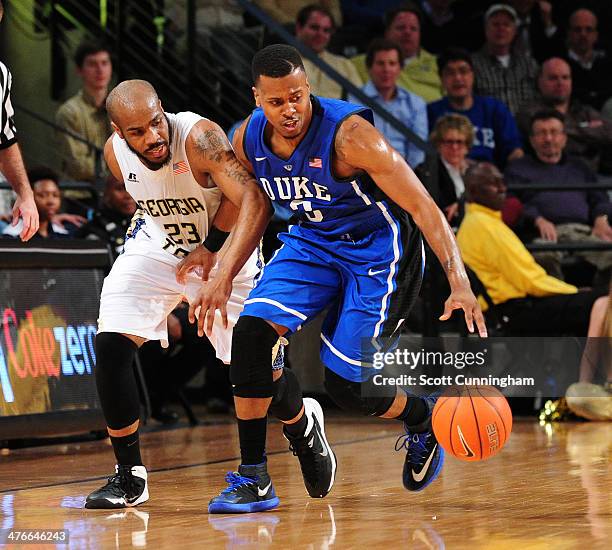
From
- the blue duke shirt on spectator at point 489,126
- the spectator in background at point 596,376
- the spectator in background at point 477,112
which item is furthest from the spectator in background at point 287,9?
the spectator in background at point 596,376

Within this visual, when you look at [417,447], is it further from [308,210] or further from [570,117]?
[570,117]

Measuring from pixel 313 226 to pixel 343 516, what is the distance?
3.82 feet

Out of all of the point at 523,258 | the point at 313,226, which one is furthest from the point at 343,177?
the point at 523,258

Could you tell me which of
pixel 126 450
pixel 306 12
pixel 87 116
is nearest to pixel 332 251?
pixel 126 450

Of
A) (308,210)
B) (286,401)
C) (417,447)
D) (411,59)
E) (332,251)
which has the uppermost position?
(411,59)

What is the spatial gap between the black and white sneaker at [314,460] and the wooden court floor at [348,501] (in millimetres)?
70

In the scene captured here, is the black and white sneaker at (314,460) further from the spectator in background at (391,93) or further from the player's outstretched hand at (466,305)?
the spectator in background at (391,93)

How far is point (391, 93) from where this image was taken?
10.1 m

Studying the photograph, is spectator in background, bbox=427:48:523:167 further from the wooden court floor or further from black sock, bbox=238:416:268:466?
black sock, bbox=238:416:268:466

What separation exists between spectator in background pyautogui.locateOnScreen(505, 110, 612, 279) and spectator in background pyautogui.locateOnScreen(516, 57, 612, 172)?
49 centimetres

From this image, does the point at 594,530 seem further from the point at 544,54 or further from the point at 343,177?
the point at 544,54

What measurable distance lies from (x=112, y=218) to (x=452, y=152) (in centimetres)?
269

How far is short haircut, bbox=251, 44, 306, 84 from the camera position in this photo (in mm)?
4535

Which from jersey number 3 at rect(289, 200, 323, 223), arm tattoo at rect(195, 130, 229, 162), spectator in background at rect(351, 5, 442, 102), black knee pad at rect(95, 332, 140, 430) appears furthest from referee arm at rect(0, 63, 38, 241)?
spectator in background at rect(351, 5, 442, 102)
